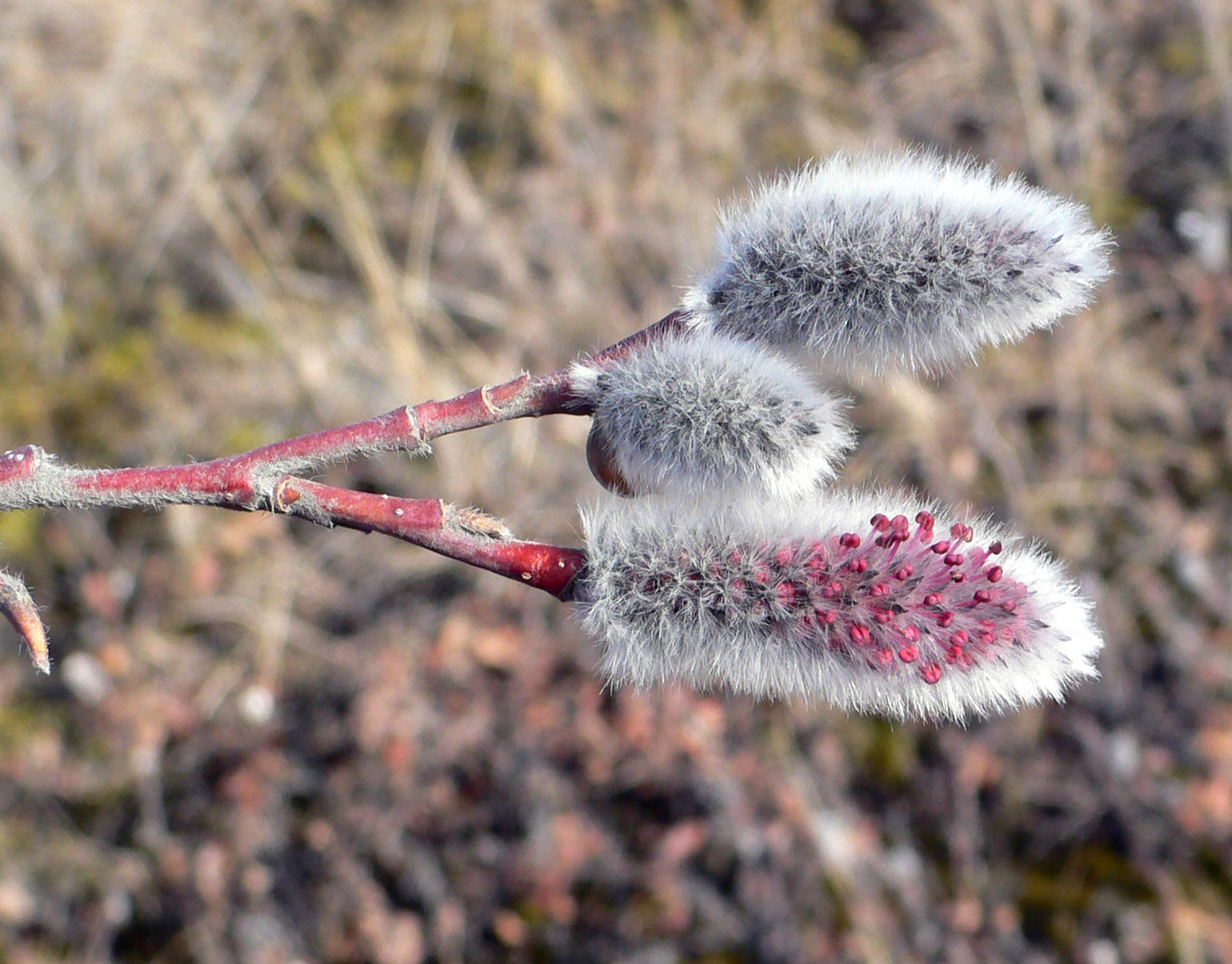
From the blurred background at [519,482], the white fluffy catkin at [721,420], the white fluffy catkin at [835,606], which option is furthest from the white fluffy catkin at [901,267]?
the blurred background at [519,482]

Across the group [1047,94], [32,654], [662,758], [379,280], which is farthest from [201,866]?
[1047,94]

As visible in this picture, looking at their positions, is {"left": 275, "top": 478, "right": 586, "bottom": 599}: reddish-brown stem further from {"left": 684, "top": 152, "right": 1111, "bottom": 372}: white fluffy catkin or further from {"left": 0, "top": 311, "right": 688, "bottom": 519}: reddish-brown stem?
{"left": 684, "top": 152, "right": 1111, "bottom": 372}: white fluffy catkin

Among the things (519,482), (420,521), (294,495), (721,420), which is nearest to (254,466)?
(294,495)

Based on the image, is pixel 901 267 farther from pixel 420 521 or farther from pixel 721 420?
pixel 420 521

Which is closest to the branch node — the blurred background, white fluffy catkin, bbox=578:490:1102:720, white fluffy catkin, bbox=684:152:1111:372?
white fluffy catkin, bbox=578:490:1102:720

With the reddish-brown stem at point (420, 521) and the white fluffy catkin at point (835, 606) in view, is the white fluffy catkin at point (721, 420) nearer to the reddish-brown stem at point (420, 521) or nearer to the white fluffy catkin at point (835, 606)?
the white fluffy catkin at point (835, 606)

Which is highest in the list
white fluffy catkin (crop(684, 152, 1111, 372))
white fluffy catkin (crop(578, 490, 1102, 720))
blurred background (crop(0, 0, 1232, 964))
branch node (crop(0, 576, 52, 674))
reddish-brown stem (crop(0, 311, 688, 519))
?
blurred background (crop(0, 0, 1232, 964))
